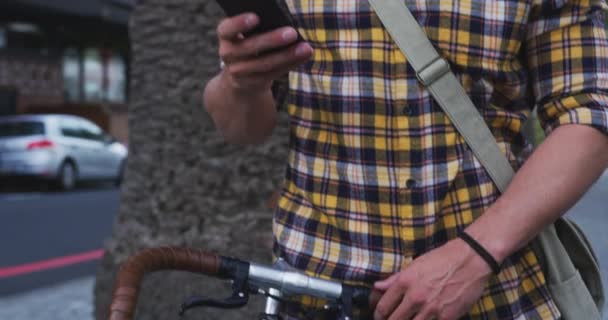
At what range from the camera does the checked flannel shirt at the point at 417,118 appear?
141 centimetres

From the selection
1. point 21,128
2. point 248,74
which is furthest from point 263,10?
point 21,128

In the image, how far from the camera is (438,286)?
1285 millimetres

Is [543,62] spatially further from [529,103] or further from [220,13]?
[220,13]

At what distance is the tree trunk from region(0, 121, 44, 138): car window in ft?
44.1

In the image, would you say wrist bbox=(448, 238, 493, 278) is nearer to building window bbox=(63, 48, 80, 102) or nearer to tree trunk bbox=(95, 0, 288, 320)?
tree trunk bbox=(95, 0, 288, 320)

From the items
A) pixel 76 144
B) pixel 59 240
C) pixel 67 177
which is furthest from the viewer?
pixel 76 144

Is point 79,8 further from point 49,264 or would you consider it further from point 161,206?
point 161,206

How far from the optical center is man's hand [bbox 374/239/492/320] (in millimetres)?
1285

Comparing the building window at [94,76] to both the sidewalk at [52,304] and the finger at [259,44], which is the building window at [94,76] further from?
the finger at [259,44]

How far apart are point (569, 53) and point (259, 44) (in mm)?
588

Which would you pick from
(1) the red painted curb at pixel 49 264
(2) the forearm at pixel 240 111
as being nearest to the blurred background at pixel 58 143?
(1) the red painted curb at pixel 49 264

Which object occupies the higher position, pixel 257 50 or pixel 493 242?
pixel 257 50

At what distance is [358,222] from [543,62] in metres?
0.41

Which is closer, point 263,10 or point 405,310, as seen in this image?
point 263,10
